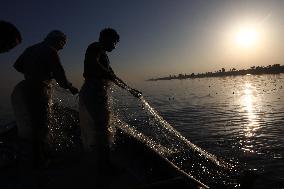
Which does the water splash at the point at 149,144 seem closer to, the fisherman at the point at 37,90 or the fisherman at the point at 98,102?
the fisherman at the point at 98,102

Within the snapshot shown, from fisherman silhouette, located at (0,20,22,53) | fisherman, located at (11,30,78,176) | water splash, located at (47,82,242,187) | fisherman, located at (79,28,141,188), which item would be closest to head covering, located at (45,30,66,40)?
fisherman, located at (11,30,78,176)

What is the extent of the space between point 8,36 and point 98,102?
255 centimetres

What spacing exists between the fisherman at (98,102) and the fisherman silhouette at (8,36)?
7.00ft

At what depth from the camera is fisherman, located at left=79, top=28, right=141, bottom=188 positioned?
7.38 m

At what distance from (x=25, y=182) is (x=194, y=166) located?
25.3 ft

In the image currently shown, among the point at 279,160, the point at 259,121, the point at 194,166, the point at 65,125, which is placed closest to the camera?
the point at 65,125

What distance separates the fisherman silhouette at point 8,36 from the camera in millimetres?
5242

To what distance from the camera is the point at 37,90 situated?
7.46m

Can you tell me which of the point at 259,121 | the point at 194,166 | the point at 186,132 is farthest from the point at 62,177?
the point at 259,121

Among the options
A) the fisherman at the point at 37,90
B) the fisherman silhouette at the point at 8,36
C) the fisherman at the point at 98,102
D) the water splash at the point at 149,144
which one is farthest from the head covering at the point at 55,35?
the fisherman silhouette at the point at 8,36

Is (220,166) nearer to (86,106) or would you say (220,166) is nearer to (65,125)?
(65,125)

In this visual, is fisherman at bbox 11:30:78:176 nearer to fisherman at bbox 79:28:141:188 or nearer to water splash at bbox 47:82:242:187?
fisherman at bbox 79:28:141:188

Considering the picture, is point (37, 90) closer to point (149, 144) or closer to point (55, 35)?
point (55, 35)

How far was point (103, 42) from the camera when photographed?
763cm
